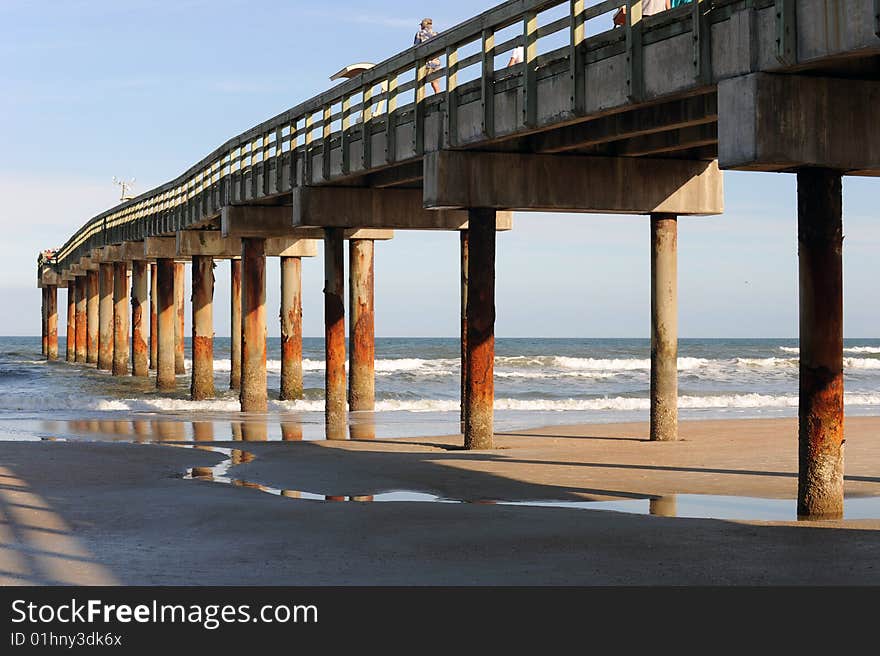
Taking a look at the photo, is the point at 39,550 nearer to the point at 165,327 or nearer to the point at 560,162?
the point at 560,162

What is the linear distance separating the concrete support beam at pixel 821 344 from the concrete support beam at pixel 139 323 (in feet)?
125

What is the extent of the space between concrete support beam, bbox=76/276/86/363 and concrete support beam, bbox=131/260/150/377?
1363cm

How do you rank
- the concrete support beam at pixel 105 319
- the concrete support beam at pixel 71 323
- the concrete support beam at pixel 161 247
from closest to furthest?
the concrete support beam at pixel 161 247
the concrete support beam at pixel 105 319
the concrete support beam at pixel 71 323

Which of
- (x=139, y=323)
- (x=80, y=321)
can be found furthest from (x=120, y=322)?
(x=80, y=321)

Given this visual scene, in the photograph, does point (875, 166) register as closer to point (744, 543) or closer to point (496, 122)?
point (744, 543)

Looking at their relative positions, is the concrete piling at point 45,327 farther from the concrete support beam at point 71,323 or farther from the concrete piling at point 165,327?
the concrete piling at point 165,327

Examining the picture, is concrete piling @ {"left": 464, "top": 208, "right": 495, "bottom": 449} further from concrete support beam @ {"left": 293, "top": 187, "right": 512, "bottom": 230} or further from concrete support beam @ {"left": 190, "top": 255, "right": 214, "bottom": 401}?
concrete support beam @ {"left": 190, "top": 255, "right": 214, "bottom": 401}

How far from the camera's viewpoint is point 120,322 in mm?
50469

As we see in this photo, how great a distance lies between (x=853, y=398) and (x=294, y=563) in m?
30.8

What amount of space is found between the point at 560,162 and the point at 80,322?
50.6 metres

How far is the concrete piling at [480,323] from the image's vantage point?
18984 millimetres

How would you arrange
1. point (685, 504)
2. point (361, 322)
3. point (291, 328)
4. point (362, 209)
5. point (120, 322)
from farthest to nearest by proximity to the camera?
point (120, 322)
point (291, 328)
point (361, 322)
point (362, 209)
point (685, 504)

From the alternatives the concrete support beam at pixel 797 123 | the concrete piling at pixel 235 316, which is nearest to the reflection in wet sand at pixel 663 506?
the concrete support beam at pixel 797 123

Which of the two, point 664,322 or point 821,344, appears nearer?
point 821,344
